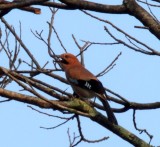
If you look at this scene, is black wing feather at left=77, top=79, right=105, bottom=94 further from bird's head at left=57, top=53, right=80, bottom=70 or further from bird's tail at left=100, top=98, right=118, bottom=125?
bird's head at left=57, top=53, right=80, bottom=70

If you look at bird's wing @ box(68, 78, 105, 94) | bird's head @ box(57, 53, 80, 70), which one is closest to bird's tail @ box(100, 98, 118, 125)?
bird's wing @ box(68, 78, 105, 94)

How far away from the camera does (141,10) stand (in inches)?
130

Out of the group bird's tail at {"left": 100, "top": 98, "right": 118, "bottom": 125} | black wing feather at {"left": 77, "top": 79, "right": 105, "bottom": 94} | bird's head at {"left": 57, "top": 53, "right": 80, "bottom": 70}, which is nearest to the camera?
bird's tail at {"left": 100, "top": 98, "right": 118, "bottom": 125}

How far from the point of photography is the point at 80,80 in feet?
16.6

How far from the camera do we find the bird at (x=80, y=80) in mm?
4712

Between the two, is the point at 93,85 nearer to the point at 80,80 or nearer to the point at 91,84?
the point at 91,84

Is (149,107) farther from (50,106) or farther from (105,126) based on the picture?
(50,106)

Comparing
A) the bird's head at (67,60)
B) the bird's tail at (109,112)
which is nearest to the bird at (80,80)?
the bird's head at (67,60)

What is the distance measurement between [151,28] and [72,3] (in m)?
0.56

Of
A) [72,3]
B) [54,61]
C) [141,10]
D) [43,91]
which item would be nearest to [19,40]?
[54,61]

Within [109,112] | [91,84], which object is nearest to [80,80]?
[91,84]

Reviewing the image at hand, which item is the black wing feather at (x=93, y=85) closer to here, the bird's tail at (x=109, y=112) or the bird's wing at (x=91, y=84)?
the bird's wing at (x=91, y=84)

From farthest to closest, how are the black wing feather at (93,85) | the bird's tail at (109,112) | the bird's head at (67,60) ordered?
the bird's head at (67,60) → the black wing feather at (93,85) → the bird's tail at (109,112)

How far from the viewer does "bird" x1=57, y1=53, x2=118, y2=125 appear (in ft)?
15.5
